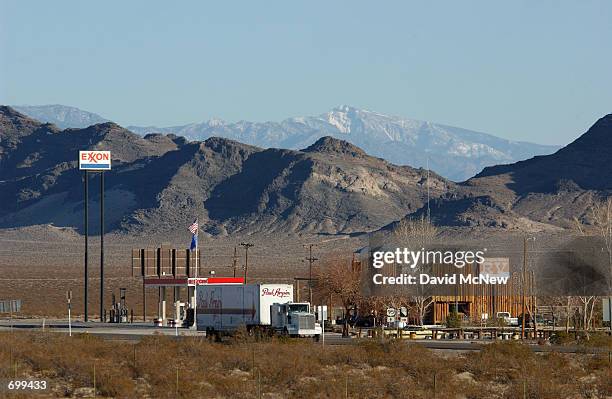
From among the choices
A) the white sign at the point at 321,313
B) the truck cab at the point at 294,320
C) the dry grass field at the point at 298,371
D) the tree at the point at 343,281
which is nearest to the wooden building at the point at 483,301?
the tree at the point at 343,281

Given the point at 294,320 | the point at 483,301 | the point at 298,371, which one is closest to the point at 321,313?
the point at 294,320

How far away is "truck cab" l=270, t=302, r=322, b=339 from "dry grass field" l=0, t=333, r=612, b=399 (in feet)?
24.0

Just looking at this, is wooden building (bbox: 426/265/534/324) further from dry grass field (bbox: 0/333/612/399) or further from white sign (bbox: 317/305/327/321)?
dry grass field (bbox: 0/333/612/399)

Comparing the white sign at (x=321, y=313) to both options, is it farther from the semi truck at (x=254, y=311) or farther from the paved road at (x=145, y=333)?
the paved road at (x=145, y=333)

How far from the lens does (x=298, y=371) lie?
49.0 m

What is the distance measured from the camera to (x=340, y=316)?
10519cm

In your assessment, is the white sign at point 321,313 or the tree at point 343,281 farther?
the tree at point 343,281

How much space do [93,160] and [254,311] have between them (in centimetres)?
5796

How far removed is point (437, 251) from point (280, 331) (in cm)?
1887

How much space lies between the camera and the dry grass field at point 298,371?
45.6m

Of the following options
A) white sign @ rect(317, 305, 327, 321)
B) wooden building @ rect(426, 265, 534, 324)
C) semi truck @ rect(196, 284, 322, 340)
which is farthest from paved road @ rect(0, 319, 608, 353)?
wooden building @ rect(426, 265, 534, 324)

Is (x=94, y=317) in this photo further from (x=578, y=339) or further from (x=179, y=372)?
(x=179, y=372)

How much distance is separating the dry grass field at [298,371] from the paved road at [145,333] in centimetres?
596

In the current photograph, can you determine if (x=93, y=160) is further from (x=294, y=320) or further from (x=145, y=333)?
(x=294, y=320)
